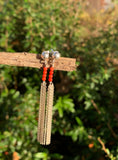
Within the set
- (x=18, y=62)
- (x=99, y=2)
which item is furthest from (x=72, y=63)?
(x=99, y=2)

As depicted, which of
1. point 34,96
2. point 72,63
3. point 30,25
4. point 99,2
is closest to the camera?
point 72,63

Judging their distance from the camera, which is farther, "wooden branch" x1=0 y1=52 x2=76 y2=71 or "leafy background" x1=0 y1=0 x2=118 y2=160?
"leafy background" x1=0 y1=0 x2=118 y2=160

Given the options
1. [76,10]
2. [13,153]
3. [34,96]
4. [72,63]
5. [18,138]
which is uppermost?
[76,10]

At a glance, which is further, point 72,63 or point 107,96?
point 107,96

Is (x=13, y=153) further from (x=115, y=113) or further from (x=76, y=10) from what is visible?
(x=76, y=10)

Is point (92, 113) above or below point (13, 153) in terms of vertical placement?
above

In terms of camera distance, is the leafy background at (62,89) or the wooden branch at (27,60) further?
the leafy background at (62,89)

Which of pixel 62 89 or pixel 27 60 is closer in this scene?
pixel 27 60

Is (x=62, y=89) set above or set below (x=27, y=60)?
above
